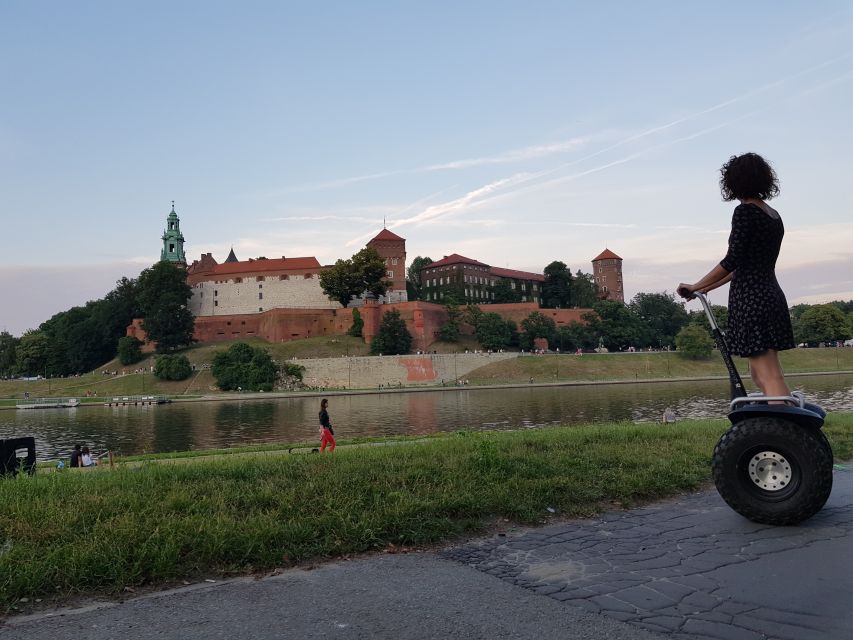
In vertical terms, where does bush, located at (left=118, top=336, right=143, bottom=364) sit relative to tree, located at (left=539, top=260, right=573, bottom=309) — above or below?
below

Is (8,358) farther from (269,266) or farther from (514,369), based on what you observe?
(514,369)

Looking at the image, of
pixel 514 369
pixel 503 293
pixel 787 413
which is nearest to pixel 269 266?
pixel 503 293

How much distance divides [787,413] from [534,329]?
84.2 meters

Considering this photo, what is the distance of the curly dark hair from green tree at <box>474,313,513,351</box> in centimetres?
8012

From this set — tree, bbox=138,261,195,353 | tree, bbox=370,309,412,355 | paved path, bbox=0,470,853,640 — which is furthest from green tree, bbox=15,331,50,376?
paved path, bbox=0,470,853,640

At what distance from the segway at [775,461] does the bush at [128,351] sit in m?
88.6

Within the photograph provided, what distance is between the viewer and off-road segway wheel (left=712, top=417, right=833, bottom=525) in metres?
4.75

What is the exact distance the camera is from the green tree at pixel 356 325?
86500mm

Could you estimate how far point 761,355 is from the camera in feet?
16.7

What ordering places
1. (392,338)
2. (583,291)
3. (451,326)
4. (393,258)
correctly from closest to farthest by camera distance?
1. (392,338)
2. (451,326)
3. (393,258)
4. (583,291)

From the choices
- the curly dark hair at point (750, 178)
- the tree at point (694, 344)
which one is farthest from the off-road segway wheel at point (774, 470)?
the tree at point (694, 344)

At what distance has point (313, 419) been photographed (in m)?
37.6

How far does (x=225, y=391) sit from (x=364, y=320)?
23034mm

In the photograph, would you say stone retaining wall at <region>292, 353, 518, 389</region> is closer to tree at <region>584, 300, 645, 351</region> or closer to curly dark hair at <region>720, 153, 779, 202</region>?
tree at <region>584, 300, 645, 351</region>
